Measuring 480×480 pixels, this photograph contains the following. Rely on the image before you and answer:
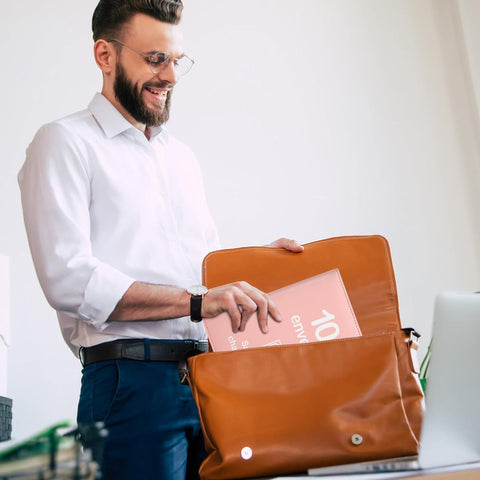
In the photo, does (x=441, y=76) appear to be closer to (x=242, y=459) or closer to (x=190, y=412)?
(x=190, y=412)

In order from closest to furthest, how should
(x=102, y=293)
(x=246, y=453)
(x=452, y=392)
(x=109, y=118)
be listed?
1. (x=452, y=392)
2. (x=246, y=453)
3. (x=102, y=293)
4. (x=109, y=118)

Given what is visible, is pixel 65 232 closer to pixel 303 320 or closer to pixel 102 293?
pixel 102 293

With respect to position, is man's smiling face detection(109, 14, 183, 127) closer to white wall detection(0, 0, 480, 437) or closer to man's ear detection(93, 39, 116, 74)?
man's ear detection(93, 39, 116, 74)

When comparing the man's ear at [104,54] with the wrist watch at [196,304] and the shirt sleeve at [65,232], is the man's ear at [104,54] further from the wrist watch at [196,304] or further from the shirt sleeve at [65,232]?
the wrist watch at [196,304]

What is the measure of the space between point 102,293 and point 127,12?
0.67 meters

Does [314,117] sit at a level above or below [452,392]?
above

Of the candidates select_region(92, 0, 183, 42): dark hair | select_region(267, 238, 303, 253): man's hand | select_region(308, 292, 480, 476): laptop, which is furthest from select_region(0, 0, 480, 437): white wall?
select_region(308, 292, 480, 476): laptop

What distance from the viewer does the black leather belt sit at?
4.21ft

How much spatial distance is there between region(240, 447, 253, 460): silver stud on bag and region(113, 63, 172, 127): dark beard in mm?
805

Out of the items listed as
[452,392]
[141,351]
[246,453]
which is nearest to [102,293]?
[141,351]

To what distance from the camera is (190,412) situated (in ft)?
4.24

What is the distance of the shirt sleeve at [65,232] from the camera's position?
1.25m

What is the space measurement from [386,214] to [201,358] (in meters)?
2.10

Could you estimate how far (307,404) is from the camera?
0.99m
